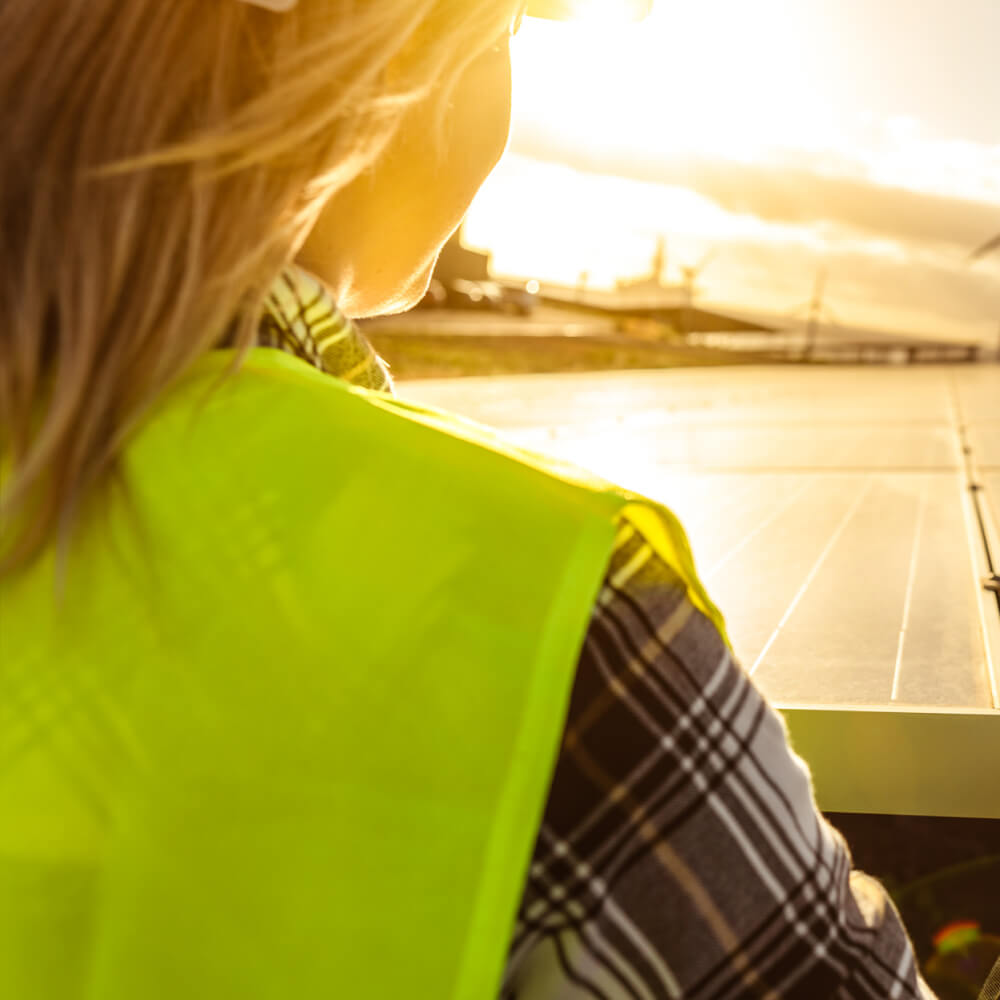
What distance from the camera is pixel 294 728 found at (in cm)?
58

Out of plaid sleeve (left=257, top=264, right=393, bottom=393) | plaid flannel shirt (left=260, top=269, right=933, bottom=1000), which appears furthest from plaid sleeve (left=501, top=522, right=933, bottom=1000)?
plaid sleeve (left=257, top=264, right=393, bottom=393)

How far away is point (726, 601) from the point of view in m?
1.96

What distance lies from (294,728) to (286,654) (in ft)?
0.12

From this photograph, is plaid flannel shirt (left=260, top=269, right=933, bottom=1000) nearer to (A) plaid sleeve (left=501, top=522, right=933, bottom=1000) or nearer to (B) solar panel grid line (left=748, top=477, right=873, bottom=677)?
(A) plaid sleeve (left=501, top=522, right=933, bottom=1000)

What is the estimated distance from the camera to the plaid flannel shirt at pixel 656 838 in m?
0.62

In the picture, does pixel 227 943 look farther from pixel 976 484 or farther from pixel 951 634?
pixel 976 484

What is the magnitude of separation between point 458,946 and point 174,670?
20 cm

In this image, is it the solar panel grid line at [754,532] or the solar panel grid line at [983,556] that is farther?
the solar panel grid line at [754,532]

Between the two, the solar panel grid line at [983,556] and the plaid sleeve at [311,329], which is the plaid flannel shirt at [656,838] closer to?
the plaid sleeve at [311,329]

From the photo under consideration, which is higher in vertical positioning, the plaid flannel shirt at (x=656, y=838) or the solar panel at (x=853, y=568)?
the plaid flannel shirt at (x=656, y=838)

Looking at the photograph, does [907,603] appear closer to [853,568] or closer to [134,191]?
[853,568]

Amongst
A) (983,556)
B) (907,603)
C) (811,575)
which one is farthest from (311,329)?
(983,556)

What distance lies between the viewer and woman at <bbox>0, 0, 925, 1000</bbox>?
57 cm

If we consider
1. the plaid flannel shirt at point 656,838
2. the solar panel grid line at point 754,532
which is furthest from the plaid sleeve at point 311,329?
the solar panel grid line at point 754,532
